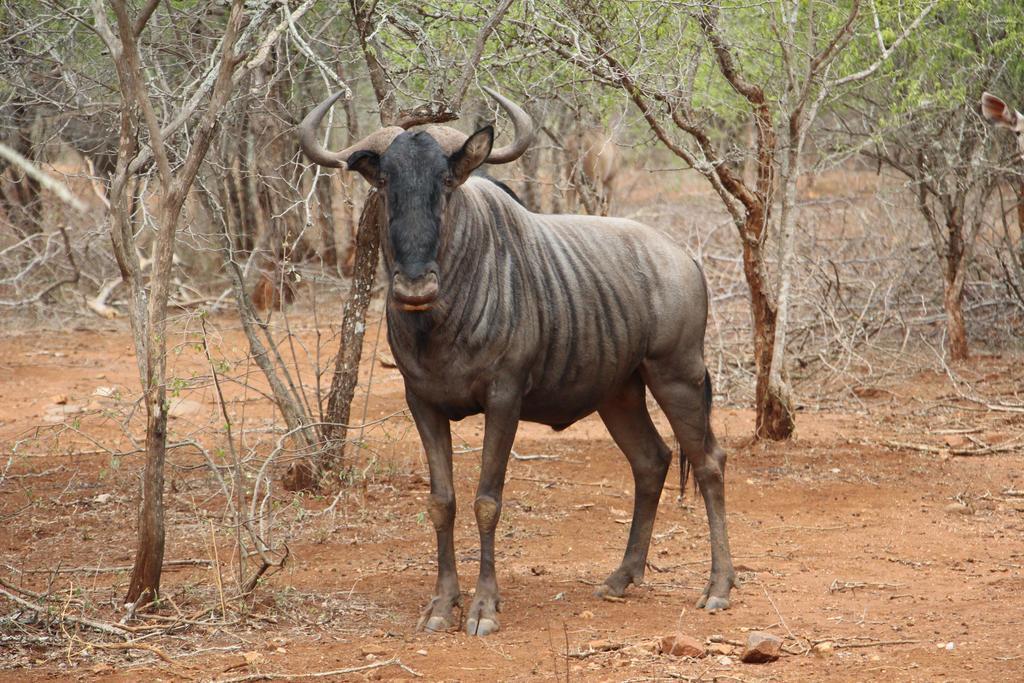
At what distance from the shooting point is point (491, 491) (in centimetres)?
556

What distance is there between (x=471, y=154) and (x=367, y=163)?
0.45m

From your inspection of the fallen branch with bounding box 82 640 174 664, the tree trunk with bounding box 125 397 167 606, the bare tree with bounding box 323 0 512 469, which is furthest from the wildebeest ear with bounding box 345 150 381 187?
the fallen branch with bounding box 82 640 174 664

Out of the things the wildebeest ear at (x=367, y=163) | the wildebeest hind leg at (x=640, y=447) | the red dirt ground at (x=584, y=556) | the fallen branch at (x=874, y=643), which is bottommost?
the red dirt ground at (x=584, y=556)

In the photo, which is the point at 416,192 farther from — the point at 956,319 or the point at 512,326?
the point at 956,319

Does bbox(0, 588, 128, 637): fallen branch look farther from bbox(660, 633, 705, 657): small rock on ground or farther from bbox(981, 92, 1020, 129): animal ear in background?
bbox(981, 92, 1020, 129): animal ear in background

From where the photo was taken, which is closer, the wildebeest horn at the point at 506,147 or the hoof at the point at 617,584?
the wildebeest horn at the point at 506,147

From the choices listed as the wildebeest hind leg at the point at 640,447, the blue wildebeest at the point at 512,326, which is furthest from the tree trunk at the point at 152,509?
the wildebeest hind leg at the point at 640,447

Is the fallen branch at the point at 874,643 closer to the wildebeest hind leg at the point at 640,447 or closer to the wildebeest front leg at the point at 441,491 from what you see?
the wildebeest hind leg at the point at 640,447

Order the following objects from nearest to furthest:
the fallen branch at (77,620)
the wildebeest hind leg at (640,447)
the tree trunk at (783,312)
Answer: the fallen branch at (77,620)
the wildebeest hind leg at (640,447)
the tree trunk at (783,312)

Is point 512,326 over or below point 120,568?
over

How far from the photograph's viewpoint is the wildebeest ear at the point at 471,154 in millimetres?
5121

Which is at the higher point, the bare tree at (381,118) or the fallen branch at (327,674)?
the bare tree at (381,118)

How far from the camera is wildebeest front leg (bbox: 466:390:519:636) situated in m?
5.41

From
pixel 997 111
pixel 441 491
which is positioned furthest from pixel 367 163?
pixel 997 111
